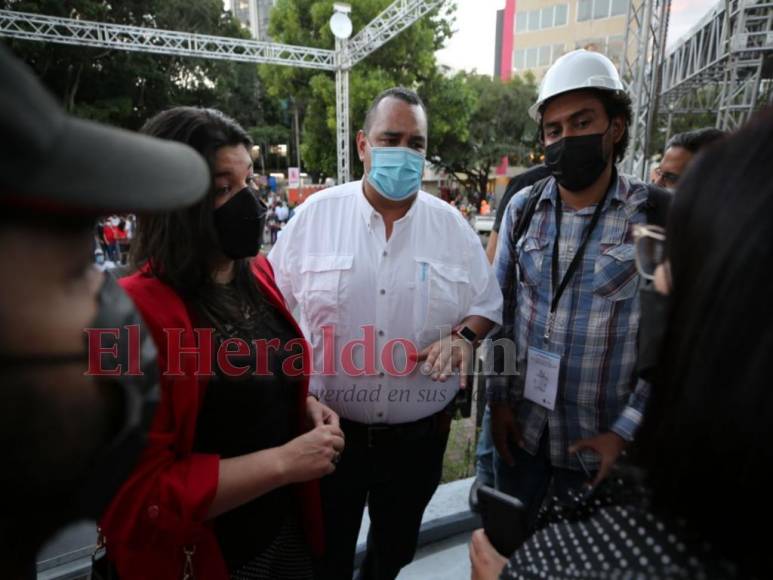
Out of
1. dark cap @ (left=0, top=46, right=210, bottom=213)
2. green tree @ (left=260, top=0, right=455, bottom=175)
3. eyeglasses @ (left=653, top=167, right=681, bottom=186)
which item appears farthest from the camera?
green tree @ (left=260, top=0, right=455, bottom=175)

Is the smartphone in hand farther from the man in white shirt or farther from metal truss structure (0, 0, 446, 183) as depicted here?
metal truss structure (0, 0, 446, 183)

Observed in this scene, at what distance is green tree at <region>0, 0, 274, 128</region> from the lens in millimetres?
17484

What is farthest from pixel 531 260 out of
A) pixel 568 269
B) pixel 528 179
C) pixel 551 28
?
pixel 551 28

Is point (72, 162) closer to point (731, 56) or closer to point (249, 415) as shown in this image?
point (249, 415)

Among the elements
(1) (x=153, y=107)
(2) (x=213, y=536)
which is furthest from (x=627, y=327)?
(1) (x=153, y=107)

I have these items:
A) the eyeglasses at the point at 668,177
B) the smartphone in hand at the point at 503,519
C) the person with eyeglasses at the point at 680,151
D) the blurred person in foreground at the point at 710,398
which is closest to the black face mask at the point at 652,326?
the blurred person in foreground at the point at 710,398

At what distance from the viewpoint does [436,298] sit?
2.04 metres

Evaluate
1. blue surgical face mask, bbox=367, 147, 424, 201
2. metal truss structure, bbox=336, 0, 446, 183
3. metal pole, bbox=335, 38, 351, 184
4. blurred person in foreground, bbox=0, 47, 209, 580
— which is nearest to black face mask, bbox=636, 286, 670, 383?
blurred person in foreground, bbox=0, 47, 209, 580

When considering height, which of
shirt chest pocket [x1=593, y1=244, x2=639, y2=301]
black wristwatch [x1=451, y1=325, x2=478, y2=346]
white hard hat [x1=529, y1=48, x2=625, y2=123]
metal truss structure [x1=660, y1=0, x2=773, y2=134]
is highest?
metal truss structure [x1=660, y1=0, x2=773, y2=134]

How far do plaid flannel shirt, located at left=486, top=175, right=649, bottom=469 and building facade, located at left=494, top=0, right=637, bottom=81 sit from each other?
30.0 meters

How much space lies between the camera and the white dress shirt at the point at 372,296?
1.99 m

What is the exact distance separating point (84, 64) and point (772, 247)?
23.1 m

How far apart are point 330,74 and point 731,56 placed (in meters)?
12.4

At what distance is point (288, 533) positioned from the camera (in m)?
1.64
